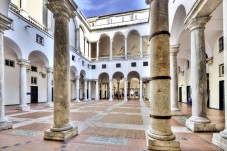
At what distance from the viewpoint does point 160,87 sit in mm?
3990

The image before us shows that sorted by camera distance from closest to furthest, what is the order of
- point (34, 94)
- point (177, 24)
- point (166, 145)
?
point (166, 145) < point (177, 24) < point (34, 94)

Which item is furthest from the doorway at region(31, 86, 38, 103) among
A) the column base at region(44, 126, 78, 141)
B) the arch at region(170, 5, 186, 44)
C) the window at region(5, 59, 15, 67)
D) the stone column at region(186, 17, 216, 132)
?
the stone column at region(186, 17, 216, 132)

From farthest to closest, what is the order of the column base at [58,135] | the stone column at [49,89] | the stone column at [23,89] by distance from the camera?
the stone column at [49,89]
the stone column at [23,89]
the column base at [58,135]

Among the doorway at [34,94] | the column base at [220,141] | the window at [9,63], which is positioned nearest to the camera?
the column base at [220,141]

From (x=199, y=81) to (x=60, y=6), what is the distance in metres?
6.04

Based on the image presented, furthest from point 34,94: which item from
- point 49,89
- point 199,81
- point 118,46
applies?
point 199,81

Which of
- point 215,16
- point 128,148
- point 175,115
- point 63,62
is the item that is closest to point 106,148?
point 128,148

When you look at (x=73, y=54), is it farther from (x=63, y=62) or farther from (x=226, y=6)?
(x=226, y=6)

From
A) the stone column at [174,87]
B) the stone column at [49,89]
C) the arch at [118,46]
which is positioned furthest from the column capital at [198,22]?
the arch at [118,46]

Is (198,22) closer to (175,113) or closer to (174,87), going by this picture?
(174,87)

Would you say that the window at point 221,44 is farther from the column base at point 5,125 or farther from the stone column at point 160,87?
the column base at point 5,125

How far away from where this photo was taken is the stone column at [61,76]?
5.15 m

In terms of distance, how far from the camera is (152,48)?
421 centimetres

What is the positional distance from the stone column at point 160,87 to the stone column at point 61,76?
2.83 m
